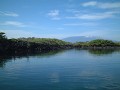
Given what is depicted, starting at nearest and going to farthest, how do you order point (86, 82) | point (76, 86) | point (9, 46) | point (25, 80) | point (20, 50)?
point (76, 86)
point (86, 82)
point (25, 80)
point (9, 46)
point (20, 50)

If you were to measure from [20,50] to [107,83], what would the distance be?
108 meters

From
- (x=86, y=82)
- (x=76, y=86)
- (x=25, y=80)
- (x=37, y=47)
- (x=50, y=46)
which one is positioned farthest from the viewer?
(x=50, y=46)

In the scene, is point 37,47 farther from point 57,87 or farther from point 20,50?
point 57,87

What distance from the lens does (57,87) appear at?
Result: 30.9 metres

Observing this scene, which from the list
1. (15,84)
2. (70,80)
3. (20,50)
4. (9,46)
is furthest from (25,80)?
(20,50)

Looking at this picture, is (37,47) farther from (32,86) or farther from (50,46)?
(32,86)

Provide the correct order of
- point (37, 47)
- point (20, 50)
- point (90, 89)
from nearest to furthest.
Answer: point (90, 89)
point (20, 50)
point (37, 47)

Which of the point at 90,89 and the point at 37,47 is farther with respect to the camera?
the point at 37,47

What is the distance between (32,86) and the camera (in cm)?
3234

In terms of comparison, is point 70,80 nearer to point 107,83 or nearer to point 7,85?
point 107,83

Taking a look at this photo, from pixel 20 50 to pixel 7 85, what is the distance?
10376cm

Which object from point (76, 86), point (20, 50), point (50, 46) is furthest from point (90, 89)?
point (50, 46)

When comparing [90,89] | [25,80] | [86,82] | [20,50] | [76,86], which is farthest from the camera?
[20,50]

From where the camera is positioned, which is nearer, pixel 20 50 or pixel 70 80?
pixel 70 80
